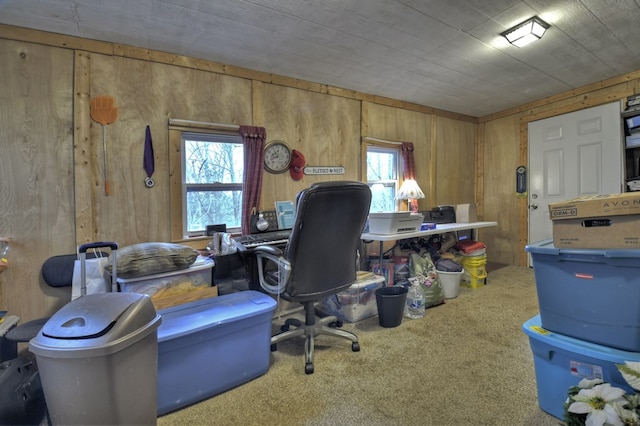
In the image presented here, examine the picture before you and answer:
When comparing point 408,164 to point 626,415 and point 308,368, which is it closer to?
point 308,368

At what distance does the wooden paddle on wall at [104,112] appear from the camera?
228cm

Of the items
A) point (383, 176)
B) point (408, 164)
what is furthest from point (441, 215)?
point (383, 176)

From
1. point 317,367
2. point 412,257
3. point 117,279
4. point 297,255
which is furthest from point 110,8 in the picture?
point 412,257

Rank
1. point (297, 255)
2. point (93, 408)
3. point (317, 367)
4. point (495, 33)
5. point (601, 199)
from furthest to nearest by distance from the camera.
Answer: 1. point (495, 33)
2. point (317, 367)
3. point (297, 255)
4. point (601, 199)
5. point (93, 408)

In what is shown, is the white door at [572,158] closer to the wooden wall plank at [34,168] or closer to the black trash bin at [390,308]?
the black trash bin at [390,308]

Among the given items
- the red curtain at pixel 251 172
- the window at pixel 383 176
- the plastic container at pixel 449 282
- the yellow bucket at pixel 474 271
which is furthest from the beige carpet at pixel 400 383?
the window at pixel 383 176

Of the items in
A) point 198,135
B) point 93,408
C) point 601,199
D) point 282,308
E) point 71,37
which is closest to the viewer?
point 93,408

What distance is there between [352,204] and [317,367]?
105 cm

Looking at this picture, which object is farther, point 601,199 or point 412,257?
point 412,257

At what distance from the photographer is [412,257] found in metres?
3.20

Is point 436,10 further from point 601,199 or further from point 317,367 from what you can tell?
point 317,367

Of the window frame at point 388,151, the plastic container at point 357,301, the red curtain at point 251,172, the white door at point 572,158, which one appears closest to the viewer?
the plastic container at point 357,301

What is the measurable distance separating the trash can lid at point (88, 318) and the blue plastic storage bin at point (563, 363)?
1.73 m

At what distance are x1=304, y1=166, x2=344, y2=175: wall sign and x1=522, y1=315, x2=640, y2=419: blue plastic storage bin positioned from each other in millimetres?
2315
